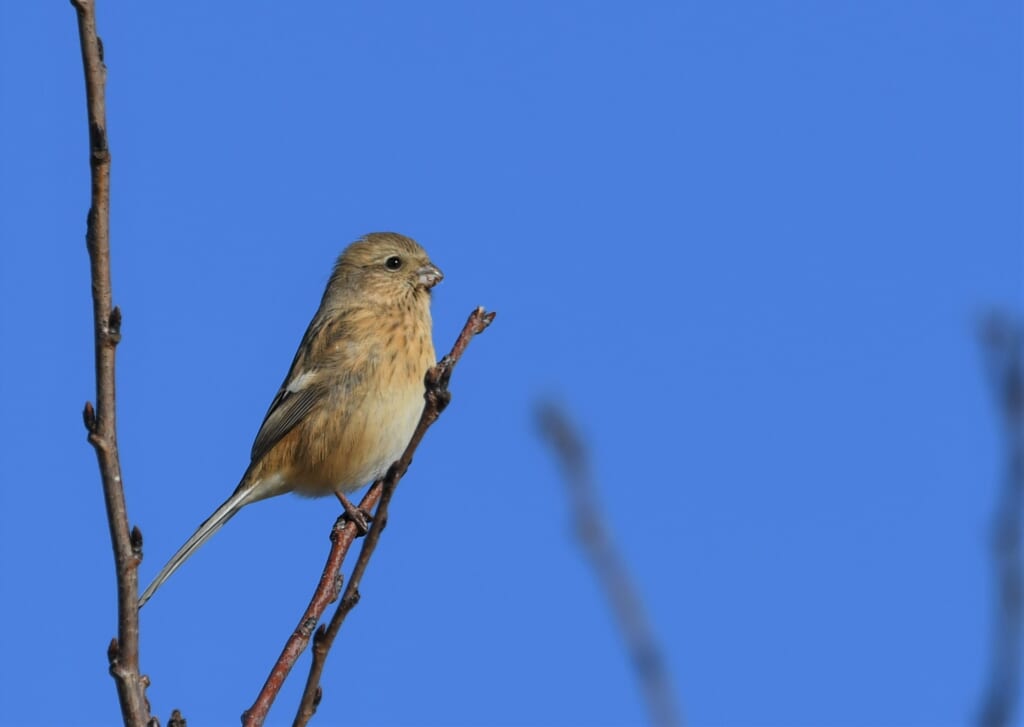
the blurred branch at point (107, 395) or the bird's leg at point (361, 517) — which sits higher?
the bird's leg at point (361, 517)

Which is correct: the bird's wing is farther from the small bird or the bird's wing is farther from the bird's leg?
the bird's leg

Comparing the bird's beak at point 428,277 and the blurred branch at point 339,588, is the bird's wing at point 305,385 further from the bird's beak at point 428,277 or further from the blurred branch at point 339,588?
the blurred branch at point 339,588

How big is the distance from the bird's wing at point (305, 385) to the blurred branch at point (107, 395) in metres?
4.85

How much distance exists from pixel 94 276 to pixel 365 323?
17.0 ft

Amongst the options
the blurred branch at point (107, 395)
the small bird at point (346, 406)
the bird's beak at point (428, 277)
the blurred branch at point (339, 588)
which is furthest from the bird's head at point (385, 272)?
the blurred branch at point (107, 395)

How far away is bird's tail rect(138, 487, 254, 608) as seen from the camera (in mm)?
5891

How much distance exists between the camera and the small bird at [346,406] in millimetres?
7707

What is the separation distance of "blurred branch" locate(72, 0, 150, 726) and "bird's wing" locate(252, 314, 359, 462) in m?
4.85

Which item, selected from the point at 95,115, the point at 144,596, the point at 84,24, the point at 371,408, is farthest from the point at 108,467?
the point at 371,408

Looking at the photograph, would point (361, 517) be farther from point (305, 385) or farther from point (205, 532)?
point (305, 385)

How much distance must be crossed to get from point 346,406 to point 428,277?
1.18m

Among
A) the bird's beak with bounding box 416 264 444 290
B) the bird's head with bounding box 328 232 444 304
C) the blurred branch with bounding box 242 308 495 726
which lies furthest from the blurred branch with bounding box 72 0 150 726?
the bird's beak with bounding box 416 264 444 290

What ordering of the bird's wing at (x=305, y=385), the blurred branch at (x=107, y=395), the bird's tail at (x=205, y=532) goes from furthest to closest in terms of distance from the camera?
the bird's wing at (x=305, y=385) → the bird's tail at (x=205, y=532) → the blurred branch at (x=107, y=395)

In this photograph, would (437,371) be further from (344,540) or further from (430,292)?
(430,292)
